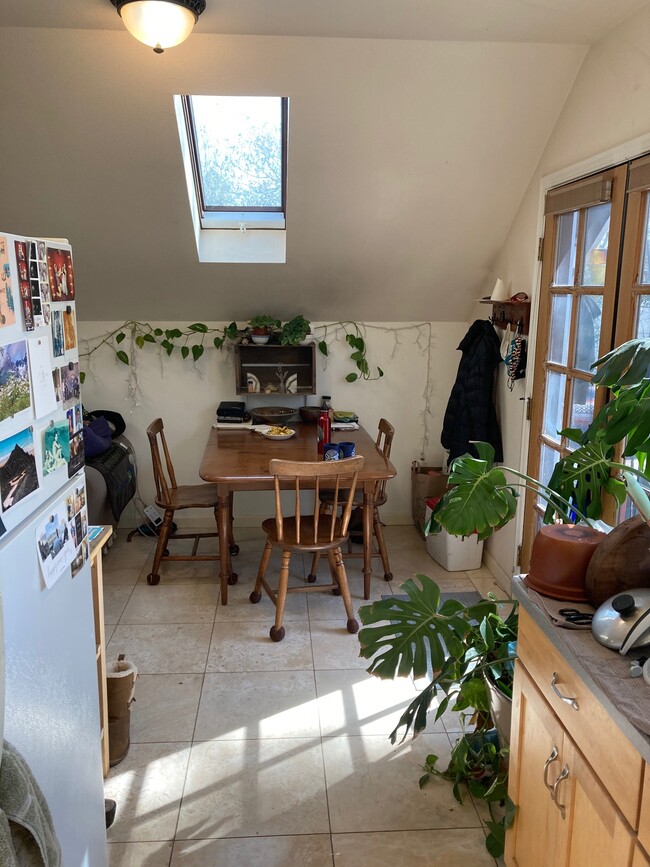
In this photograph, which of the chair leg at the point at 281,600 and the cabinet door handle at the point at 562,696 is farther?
the chair leg at the point at 281,600

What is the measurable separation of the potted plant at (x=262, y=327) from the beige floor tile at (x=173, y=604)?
1.48m

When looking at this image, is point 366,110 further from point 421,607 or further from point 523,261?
point 421,607

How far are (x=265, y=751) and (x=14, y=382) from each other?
5.89ft

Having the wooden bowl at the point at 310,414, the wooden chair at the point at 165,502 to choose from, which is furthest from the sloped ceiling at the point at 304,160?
the wooden chair at the point at 165,502

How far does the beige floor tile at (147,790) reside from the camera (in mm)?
2099

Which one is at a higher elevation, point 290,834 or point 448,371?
point 448,371

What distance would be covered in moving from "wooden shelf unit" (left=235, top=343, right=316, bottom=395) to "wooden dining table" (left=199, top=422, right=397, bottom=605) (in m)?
0.35

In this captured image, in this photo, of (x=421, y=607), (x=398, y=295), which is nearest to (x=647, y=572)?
(x=421, y=607)

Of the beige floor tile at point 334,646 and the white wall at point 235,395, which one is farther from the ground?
the white wall at point 235,395

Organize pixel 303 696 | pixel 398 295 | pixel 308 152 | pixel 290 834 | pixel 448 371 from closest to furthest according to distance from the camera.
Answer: pixel 290 834, pixel 303 696, pixel 308 152, pixel 398 295, pixel 448 371

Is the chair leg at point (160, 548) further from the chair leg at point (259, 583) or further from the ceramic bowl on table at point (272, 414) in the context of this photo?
the ceramic bowl on table at point (272, 414)

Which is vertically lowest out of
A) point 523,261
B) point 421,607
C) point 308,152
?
point 421,607

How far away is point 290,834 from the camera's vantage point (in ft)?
6.87

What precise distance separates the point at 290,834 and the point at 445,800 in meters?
0.50
